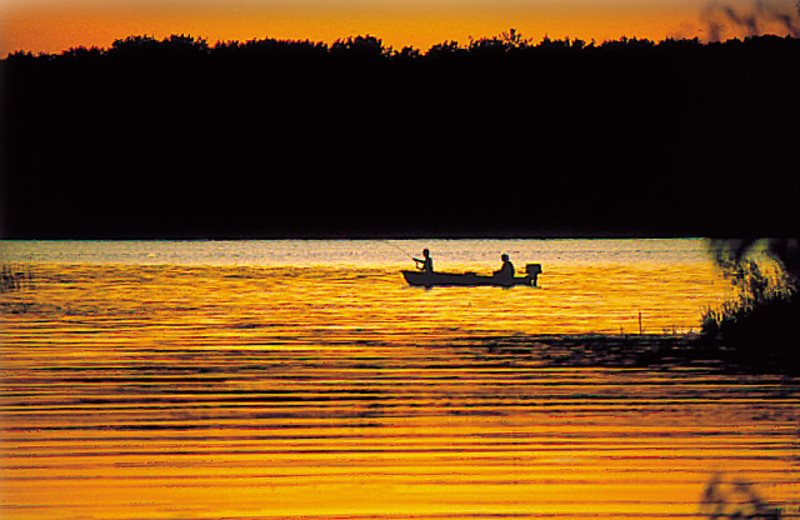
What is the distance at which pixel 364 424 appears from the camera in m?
10.7

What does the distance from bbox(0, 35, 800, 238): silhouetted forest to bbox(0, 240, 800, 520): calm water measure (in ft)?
207

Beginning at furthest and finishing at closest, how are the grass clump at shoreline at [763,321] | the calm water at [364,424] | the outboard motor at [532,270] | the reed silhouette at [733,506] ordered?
the outboard motor at [532,270] → the grass clump at shoreline at [763,321] → the calm water at [364,424] → the reed silhouette at [733,506]

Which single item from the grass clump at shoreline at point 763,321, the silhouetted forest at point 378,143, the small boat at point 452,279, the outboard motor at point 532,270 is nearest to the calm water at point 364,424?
the grass clump at shoreline at point 763,321

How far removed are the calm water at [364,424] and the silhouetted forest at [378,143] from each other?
6314cm

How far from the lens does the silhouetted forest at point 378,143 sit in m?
84.4

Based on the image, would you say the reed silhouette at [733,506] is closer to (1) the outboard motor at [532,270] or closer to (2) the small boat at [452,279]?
(2) the small boat at [452,279]

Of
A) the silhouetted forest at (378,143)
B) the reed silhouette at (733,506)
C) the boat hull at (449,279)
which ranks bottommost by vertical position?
the reed silhouette at (733,506)

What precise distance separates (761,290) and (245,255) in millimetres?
57034

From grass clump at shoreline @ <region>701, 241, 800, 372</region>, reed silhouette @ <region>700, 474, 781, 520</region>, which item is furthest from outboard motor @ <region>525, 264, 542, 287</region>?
reed silhouette @ <region>700, 474, 781, 520</region>

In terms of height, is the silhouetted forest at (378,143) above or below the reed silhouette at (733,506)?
above

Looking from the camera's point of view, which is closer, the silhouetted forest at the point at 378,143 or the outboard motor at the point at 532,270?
the outboard motor at the point at 532,270

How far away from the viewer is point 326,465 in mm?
8930

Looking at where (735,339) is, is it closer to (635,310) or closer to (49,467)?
(635,310)

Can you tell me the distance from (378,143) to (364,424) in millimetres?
A: 77374
